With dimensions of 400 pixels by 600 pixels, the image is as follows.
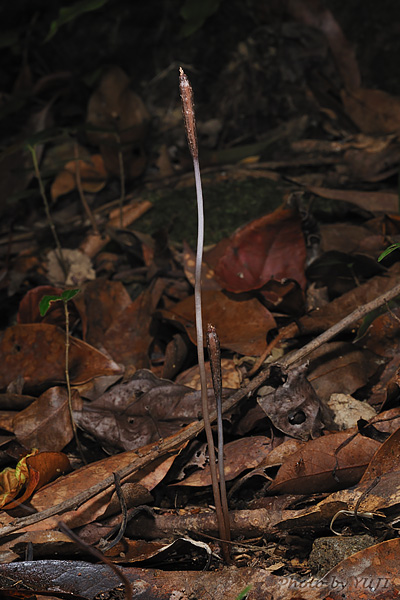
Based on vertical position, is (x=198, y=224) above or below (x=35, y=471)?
above

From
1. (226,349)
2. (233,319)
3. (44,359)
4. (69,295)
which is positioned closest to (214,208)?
(233,319)

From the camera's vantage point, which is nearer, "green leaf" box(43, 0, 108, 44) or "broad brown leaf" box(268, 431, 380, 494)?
"broad brown leaf" box(268, 431, 380, 494)

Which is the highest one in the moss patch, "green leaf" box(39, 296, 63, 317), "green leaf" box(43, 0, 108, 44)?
"green leaf" box(43, 0, 108, 44)

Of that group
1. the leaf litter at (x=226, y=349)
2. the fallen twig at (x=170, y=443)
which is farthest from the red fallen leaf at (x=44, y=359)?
the fallen twig at (x=170, y=443)

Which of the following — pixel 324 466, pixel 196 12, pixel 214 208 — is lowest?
pixel 324 466

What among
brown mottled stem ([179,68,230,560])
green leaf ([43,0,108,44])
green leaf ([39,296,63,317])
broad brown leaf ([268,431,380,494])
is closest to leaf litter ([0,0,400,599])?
broad brown leaf ([268,431,380,494])

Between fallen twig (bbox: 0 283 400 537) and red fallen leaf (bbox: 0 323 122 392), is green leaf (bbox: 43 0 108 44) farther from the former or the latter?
fallen twig (bbox: 0 283 400 537)

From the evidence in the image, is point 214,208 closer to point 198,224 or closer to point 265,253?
point 265,253

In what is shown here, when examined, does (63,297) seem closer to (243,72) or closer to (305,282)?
(305,282)

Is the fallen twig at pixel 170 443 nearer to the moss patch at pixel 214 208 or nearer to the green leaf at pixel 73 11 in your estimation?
the moss patch at pixel 214 208
